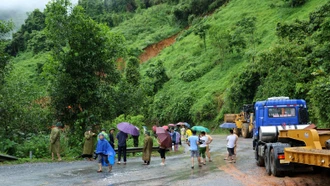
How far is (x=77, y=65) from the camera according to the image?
70.8 ft

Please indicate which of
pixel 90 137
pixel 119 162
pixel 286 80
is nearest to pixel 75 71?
pixel 90 137

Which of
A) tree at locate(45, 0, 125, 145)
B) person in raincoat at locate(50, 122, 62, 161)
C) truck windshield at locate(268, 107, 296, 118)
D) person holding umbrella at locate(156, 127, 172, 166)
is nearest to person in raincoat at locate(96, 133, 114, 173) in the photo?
person holding umbrella at locate(156, 127, 172, 166)

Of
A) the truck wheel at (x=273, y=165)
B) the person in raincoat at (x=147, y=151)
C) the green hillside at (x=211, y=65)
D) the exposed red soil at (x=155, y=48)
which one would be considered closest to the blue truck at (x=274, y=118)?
the truck wheel at (x=273, y=165)

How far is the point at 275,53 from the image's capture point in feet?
124

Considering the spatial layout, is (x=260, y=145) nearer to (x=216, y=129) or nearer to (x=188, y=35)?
(x=216, y=129)

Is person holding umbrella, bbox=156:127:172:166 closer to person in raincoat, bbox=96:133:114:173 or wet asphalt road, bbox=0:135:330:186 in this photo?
wet asphalt road, bbox=0:135:330:186

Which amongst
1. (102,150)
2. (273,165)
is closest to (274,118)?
(273,165)

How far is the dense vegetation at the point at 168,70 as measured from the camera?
21.2m

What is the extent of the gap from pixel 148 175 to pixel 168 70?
171 feet

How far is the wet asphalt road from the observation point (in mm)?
11773

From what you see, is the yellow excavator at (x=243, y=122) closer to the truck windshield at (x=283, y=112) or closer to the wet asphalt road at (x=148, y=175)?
the truck windshield at (x=283, y=112)

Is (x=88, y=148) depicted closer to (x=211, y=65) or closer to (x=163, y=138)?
(x=163, y=138)

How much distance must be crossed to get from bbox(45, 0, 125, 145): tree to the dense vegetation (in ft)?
0.17

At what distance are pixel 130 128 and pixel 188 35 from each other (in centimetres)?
5992
